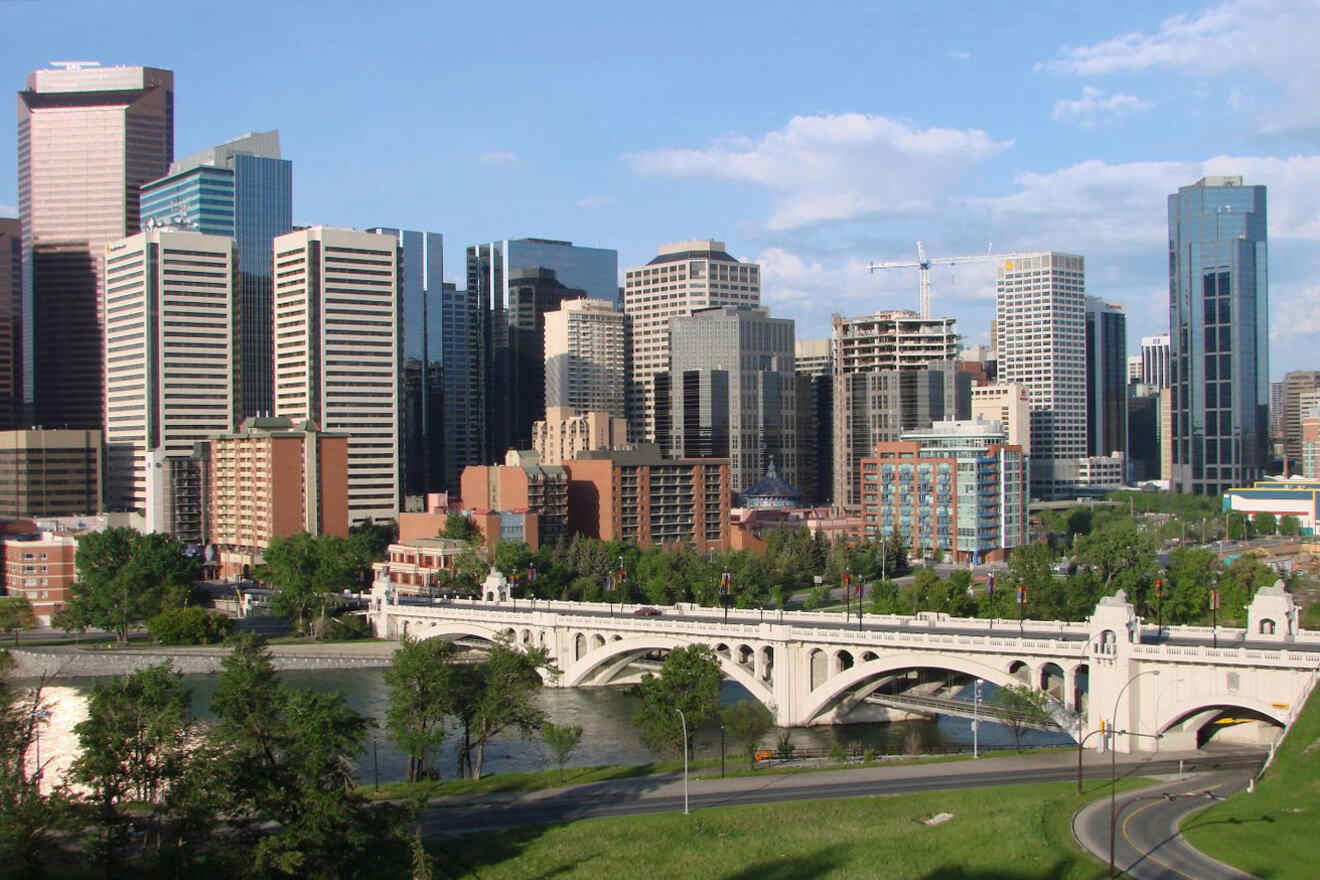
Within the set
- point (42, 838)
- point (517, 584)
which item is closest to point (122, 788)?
point (42, 838)

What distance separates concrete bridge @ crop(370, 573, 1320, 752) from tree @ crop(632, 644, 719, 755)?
16.9 m

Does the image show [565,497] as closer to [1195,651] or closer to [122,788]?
[1195,651]

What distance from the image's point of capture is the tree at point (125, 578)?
146875 mm

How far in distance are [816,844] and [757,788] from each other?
13.2m

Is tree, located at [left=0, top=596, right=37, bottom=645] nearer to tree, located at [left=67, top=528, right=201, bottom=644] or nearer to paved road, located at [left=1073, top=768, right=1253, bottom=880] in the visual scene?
tree, located at [left=67, top=528, right=201, bottom=644]

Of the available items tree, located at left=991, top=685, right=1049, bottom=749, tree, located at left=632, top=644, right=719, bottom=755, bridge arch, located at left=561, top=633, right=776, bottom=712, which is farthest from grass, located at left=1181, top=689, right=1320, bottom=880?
bridge arch, located at left=561, top=633, right=776, bottom=712

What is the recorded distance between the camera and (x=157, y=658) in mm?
135250

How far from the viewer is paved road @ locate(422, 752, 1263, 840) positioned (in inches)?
2805

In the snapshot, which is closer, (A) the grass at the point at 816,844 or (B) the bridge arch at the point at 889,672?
(A) the grass at the point at 816,844

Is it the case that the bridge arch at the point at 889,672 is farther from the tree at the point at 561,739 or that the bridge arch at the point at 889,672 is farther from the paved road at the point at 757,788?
the tree at the point at 561,739

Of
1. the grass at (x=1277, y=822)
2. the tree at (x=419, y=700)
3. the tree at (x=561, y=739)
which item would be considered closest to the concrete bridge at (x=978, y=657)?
the grass at (x=1277, y=822)

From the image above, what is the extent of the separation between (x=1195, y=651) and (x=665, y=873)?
39376 millimetres

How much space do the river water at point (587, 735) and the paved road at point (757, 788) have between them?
36.1 ft

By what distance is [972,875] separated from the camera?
191ft
